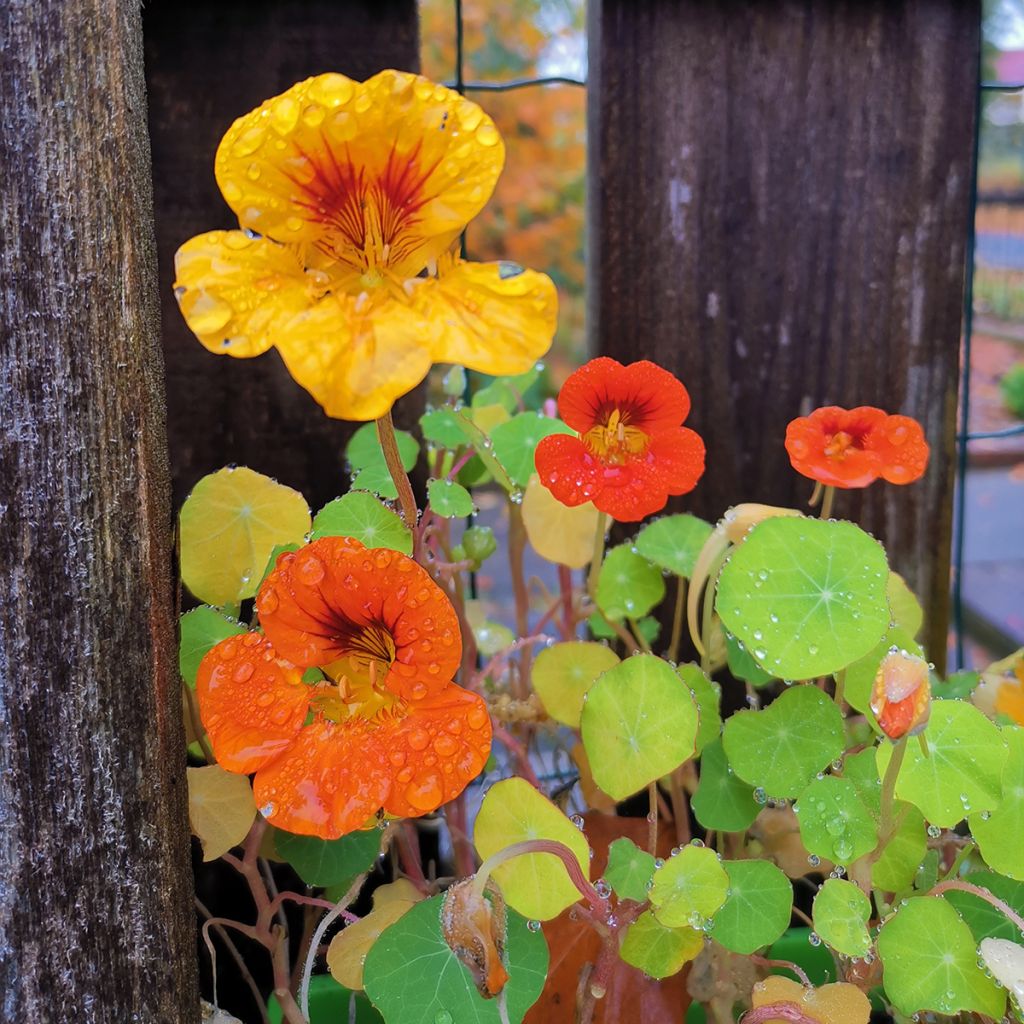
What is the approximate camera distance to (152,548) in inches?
19.1

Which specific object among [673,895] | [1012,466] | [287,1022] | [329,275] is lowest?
[1012,466]

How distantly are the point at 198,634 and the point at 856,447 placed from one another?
42 cm

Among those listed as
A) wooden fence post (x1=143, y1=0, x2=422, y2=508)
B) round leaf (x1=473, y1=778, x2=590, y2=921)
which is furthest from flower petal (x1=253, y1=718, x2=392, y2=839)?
wooden fence post (x1=143, y1=0, x2=422, y2=508)

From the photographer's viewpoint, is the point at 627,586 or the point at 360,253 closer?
the point at 360,253

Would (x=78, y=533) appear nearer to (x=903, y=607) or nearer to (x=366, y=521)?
(x=366, y=521)

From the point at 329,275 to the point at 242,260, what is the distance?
5cm

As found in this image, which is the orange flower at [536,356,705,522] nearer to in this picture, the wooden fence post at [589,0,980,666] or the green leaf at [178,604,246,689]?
the green leaf at [178,604,246,689]

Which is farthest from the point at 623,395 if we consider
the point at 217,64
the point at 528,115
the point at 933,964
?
the point at 528,115

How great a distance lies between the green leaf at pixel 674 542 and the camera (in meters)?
0.71

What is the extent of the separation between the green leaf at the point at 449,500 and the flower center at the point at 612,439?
0.09 meters

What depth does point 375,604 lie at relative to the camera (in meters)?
0.50

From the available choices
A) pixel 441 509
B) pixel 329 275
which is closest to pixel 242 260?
pixel 329 275

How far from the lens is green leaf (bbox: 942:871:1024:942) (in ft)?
1.99

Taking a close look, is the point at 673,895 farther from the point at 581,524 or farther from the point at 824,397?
the point at 824,397
